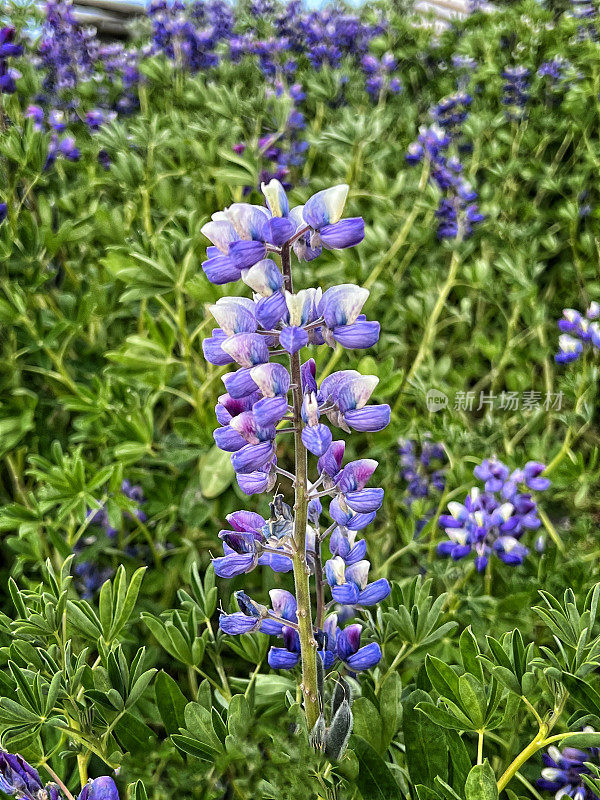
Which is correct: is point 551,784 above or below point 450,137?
below

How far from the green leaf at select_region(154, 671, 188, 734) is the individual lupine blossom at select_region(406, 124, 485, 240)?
1.61 m

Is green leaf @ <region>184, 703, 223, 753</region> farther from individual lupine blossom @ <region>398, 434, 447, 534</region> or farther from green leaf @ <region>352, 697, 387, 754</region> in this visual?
individual lupine blossom @ <region>398, 434, 447, 534</region>

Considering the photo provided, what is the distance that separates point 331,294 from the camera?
26.6 inches

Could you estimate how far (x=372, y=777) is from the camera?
76 centimetres

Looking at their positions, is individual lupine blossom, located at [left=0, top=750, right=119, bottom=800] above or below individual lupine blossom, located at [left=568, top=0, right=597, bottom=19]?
below

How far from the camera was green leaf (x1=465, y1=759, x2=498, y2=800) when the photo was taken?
2.14ft

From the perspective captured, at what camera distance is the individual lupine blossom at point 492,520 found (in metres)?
1.29

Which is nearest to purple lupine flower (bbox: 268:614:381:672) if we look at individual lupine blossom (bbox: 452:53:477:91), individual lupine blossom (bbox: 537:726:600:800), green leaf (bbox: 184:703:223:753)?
green leaf (bbox: 184:703:223:753)

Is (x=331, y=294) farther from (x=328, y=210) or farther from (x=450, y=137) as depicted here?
(x=450, y=137)

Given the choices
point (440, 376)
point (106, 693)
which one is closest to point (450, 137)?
point (440, 376)

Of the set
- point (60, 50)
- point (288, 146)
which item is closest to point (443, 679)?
point (288, 146)

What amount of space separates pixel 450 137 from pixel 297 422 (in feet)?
6.65

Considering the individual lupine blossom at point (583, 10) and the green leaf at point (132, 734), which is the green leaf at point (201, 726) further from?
the individual lupine blossom at point (583, 10)

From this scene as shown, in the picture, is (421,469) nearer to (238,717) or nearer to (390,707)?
(390,707)
